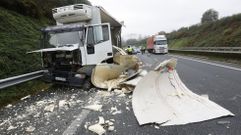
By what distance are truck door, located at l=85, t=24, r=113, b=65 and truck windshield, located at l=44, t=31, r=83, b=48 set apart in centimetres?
32

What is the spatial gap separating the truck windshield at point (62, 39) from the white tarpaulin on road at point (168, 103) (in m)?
3.46

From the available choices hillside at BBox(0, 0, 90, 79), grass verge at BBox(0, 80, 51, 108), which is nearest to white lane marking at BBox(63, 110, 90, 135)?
grass verge at BBox(0, 80, 51, 108)

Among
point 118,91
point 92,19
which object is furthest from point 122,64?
point 118,91

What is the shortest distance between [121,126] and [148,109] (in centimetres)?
97

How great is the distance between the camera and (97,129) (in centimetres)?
480

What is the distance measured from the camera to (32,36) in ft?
49.6

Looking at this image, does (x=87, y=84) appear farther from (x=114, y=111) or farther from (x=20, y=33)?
(x=20, y=33)

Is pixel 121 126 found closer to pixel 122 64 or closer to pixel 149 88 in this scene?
pixel 149 88

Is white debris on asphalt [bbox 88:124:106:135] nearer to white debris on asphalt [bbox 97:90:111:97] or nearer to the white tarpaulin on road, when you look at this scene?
the white tarpaulin on road

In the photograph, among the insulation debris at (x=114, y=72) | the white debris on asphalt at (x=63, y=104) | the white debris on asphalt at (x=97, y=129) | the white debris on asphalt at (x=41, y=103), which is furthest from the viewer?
the insulation debris at (x=114, y=72)

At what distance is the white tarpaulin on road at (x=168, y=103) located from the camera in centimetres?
525

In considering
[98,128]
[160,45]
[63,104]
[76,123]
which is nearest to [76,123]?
[76,123]

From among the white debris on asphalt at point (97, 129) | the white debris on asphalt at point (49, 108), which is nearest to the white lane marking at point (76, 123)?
the white debris on asphalt at point (97, 129)

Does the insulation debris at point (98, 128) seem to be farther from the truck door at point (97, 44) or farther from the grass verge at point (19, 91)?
the truck door at point (97, 44)
